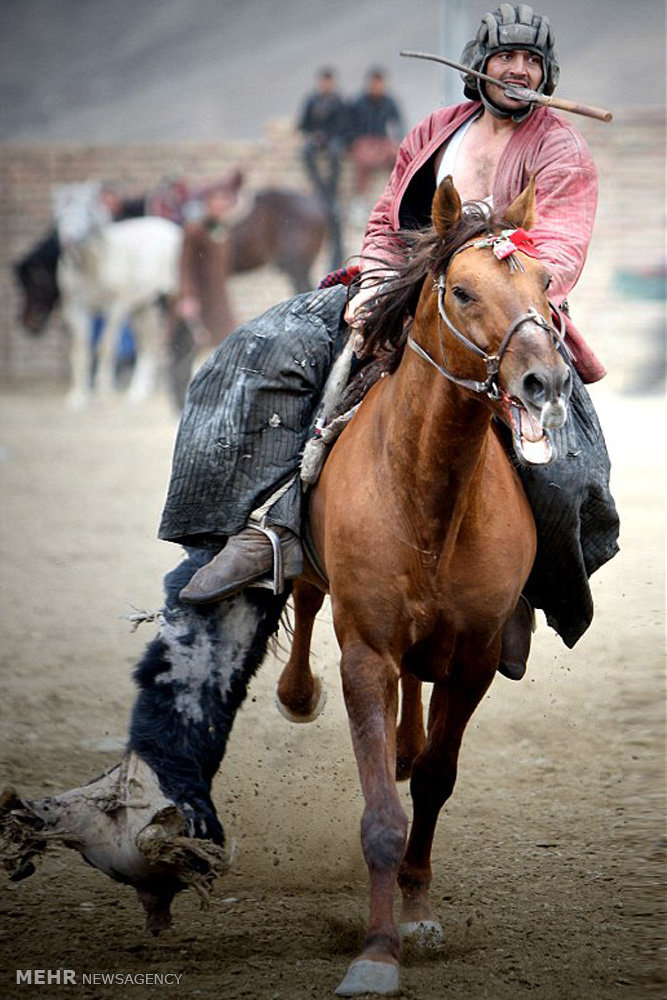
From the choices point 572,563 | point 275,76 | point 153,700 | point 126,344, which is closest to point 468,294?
point 572,563

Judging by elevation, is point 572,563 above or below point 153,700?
above

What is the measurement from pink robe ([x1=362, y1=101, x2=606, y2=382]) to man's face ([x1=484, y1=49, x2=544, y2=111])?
Answer: 0.09 metres

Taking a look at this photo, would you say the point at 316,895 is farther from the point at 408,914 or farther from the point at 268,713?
the point at 268,713

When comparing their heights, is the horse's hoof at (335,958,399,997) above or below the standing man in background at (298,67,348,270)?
below

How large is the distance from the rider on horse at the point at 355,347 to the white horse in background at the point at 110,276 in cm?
1228

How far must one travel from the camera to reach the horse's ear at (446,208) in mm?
3666

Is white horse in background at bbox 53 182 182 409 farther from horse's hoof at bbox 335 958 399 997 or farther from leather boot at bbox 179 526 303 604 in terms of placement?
horse's hoof at bbox 335 958 399 997

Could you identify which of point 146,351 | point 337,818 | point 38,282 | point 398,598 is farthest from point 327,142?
point 398,598

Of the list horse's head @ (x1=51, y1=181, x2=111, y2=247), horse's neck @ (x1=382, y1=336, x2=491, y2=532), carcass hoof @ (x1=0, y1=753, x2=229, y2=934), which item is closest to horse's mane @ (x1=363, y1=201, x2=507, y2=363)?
horse's neck @ (x1=382, y1=336, x2=491, y2=532)

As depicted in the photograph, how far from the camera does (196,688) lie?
443 centimetres

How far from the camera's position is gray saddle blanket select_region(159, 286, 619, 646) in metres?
4.48

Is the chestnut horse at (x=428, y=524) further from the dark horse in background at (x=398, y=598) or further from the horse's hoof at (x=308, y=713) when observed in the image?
the horse's hoof at (x=308, y=713)

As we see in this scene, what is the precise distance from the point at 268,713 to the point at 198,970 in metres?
2.46

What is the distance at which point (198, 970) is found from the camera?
4.03 m
